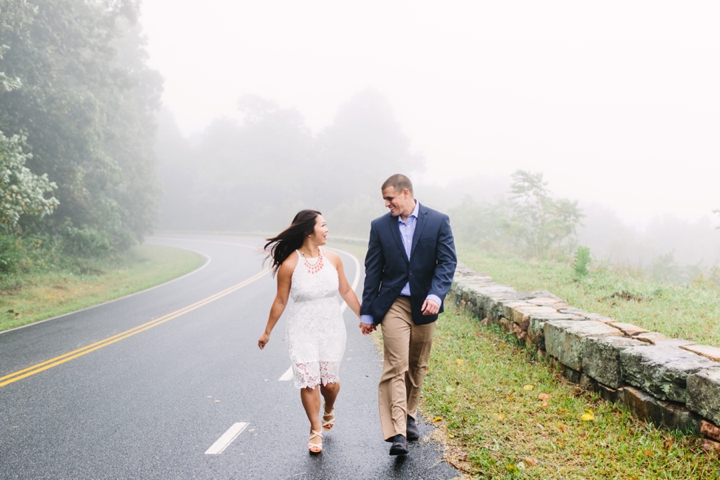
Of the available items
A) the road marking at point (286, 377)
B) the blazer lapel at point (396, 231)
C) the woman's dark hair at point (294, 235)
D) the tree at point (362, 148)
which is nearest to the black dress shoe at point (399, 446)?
the blazer lapel at point (396, 231)

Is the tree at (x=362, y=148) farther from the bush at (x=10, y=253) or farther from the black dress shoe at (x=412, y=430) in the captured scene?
the black dress shoe at (x=412, y=430)

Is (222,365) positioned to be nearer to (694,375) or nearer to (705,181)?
(694,375)

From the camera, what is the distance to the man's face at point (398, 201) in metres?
3.87

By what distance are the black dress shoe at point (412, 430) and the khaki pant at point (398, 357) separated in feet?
1.24

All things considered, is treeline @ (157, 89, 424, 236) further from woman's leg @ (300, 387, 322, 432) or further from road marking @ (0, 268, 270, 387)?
woman's leg @ (300, 387, 322, 432)

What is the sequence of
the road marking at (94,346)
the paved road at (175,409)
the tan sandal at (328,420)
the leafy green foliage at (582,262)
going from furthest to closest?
the leafy green foliage at (582,262)
the road marking at (94,346)
the tan sandal at (328,420)
the paved road at (175,409)

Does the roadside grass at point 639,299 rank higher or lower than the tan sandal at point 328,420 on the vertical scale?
higher

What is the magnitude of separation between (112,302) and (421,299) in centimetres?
1150

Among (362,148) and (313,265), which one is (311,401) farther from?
(362,148)

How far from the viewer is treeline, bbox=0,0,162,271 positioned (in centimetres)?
1270

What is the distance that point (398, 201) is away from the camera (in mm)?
3891

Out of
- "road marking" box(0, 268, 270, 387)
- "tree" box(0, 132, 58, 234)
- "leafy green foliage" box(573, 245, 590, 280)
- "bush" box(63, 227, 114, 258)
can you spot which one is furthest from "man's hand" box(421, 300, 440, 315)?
"bush" box(63, 227, 114, 258)

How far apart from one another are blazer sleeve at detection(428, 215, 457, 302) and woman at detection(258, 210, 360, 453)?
30.1 inches

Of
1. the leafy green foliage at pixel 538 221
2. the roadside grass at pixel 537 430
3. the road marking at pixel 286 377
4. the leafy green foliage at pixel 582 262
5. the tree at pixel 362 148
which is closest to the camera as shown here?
the roadside grass at pixel 537 430
